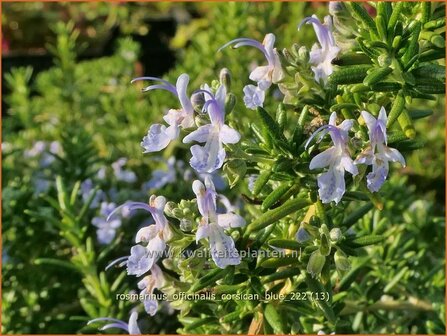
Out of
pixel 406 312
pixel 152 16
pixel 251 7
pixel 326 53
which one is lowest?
pixel 406 312

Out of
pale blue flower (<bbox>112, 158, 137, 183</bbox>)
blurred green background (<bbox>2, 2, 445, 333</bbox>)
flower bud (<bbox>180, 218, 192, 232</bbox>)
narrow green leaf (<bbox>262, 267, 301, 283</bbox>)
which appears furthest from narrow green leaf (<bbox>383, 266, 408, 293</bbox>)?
pale blue flower (<bbox>112, 158, 137, 183</bbox>)

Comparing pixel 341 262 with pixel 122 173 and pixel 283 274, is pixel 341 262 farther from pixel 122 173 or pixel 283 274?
pixel 122 173

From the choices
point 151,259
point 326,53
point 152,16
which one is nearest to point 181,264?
point 151,259

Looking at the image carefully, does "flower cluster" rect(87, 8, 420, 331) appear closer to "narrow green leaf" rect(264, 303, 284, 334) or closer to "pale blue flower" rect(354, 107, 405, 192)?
"pale blue flower" rect(354, 107, 405, 192)

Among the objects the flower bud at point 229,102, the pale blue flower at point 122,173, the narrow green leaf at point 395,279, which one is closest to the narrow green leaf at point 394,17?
the flower bud at point 229,102

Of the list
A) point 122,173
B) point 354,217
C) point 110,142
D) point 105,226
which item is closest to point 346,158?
point 354,217

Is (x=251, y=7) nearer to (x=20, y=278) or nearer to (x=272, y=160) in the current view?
(x=20, y=278)
